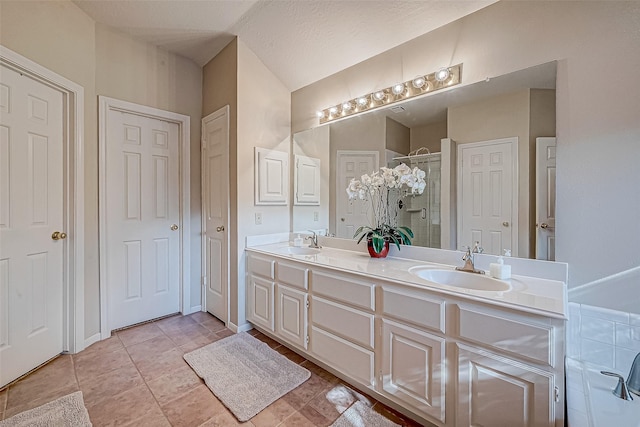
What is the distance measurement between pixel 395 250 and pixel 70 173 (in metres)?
2.54

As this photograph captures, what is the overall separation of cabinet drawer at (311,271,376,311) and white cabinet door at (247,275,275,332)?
55cm

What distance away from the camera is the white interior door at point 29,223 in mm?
1736

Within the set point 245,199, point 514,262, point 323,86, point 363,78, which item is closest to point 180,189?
point 245,199

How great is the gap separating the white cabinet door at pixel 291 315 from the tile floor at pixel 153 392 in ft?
0.58

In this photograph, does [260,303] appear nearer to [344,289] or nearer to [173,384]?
[173,384]

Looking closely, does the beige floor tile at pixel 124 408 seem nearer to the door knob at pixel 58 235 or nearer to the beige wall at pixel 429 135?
the door knob at pixel 58 235

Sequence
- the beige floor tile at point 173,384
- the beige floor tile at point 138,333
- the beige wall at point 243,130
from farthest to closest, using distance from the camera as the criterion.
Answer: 1. the beige wall at point 243,130
2. the beige floor tile at point 138,333
3. the beige floor tile at point 173,384

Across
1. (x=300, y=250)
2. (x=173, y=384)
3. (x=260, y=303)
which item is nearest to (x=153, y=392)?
(x=173, y=384)

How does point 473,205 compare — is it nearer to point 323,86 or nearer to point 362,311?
point 362,311

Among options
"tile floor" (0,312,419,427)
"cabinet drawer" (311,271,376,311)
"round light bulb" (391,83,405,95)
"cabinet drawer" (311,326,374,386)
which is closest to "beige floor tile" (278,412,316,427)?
"tile floor" (0,312,419,427)

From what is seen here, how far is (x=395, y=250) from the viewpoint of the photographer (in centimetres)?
206

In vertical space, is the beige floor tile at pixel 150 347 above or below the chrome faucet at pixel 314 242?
below

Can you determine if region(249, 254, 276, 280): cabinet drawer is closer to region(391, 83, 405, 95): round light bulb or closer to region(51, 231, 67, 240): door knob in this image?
region(51, 231, 67, 240): door knob

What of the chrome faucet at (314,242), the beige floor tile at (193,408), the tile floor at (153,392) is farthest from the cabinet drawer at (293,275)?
the beige floor tile at (193,408)
